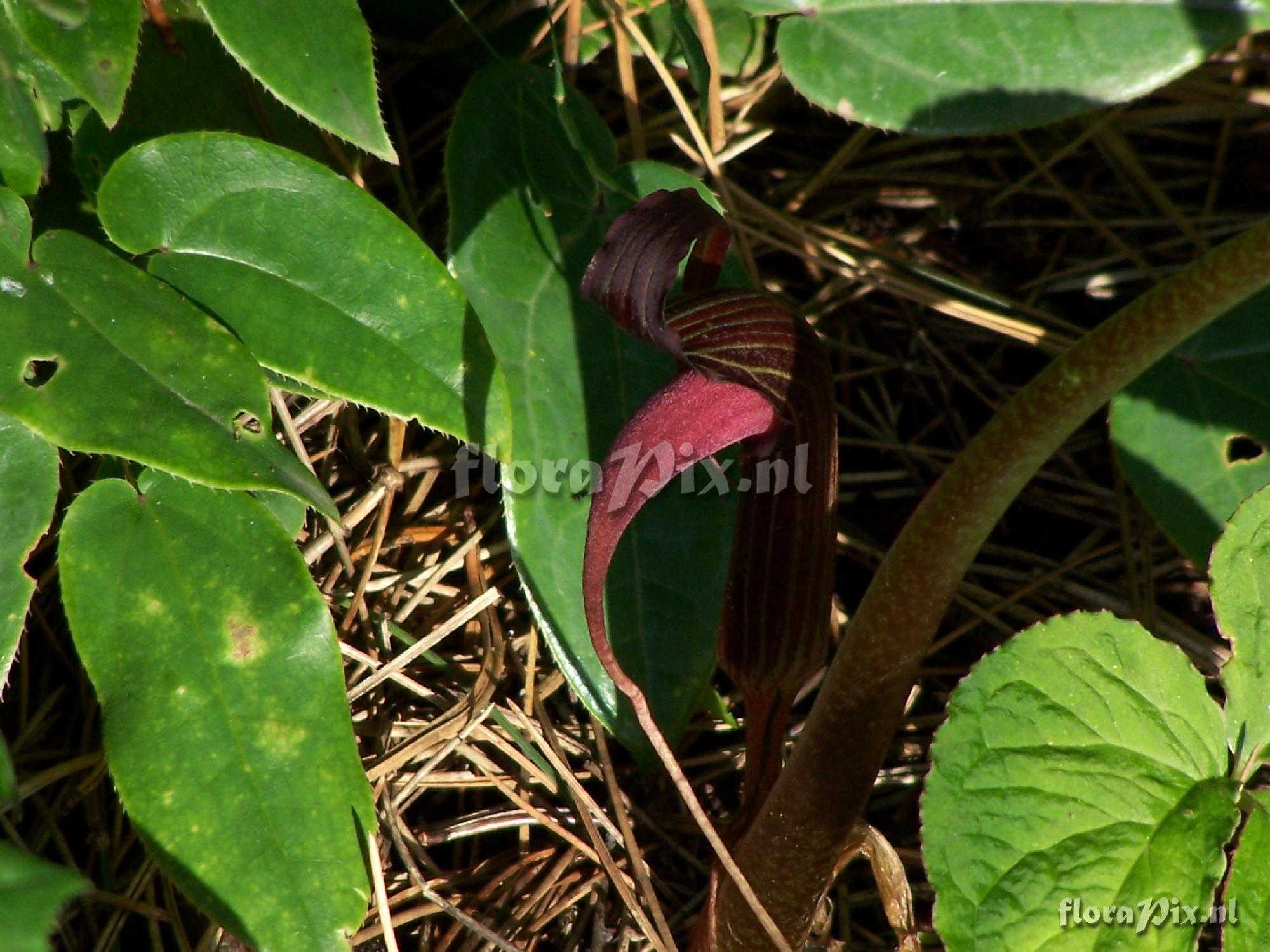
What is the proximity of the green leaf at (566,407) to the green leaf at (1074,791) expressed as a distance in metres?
0.29

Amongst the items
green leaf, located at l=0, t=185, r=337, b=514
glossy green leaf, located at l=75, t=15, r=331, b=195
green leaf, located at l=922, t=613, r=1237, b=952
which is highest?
glossy green leaf, located at l=75, t=15, r=331, b=195

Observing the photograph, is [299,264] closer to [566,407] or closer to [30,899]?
[566,407]

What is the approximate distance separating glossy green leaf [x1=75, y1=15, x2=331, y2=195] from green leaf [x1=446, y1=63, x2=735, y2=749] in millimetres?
Result: 209

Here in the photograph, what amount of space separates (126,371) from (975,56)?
838 mm

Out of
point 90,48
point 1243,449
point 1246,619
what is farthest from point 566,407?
point 1243,449

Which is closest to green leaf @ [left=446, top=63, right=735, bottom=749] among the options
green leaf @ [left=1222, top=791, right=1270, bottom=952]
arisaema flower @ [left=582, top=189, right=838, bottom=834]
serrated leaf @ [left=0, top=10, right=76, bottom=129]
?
arisaema flower @ [left=582, top=189, right=838, bottom=834]

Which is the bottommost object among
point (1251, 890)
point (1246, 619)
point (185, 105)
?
point (1251, 890)

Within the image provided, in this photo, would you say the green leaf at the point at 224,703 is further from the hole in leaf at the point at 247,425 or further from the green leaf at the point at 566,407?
the green leaf at the point at 566,407

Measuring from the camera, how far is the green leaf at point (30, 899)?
462mm

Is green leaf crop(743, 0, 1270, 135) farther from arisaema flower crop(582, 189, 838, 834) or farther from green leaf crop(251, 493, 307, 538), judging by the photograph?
green leaf crop(251, 493, 307, 538)

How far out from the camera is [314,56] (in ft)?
2.77

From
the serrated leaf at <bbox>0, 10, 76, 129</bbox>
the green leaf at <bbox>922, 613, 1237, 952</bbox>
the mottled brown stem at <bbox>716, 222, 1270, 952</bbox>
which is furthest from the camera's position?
the serrated leaf at <bbox>0, 10, 76, 129</bbox>

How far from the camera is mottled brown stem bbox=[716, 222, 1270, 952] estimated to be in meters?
0.59

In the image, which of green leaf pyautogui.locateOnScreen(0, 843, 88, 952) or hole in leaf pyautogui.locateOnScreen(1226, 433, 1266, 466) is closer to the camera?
green leaf pyautogui.locateOnScreen(0, 843, 88, 952)
